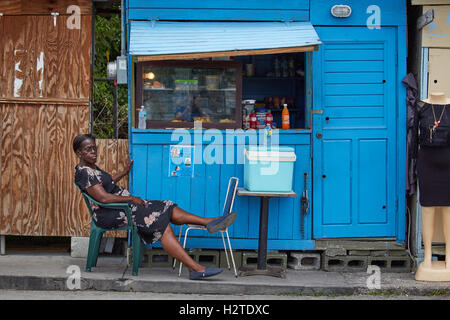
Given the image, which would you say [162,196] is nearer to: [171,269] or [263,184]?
[171,269]

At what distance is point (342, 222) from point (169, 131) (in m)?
2.49

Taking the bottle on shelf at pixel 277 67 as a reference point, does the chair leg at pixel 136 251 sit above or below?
below

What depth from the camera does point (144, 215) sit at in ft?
22.2

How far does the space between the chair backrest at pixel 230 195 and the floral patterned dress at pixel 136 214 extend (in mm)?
655

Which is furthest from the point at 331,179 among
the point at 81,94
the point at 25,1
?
the point at 25,1

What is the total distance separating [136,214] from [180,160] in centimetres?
103

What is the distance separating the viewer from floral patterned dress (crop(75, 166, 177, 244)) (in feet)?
22.1

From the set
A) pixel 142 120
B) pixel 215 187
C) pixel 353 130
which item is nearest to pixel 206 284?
pixel 215 187

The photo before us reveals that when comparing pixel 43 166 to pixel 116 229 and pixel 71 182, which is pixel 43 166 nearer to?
pixel 71 182

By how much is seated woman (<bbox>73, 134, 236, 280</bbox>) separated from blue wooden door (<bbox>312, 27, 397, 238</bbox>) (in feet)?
5.07

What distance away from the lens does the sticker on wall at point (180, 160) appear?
7461 millimetres

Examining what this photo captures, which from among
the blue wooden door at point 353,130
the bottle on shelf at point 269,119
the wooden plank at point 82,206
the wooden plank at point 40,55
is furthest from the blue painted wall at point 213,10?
the wooden plank at point 82,206

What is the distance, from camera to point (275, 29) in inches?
290

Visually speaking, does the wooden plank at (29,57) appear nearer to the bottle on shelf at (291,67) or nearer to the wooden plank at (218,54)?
the wooden plank at (218,54)
